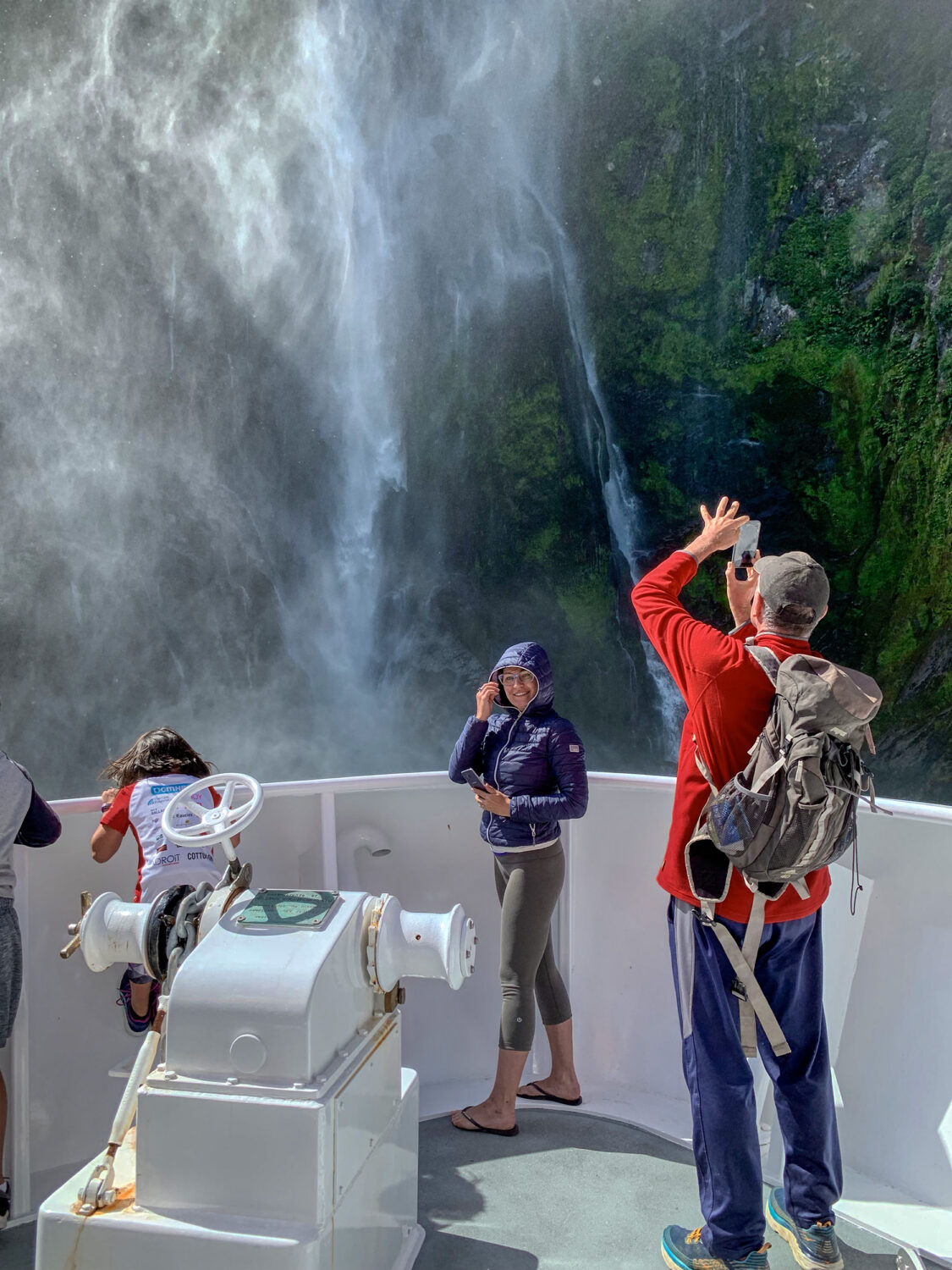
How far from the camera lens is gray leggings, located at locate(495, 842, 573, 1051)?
2783 millimetres

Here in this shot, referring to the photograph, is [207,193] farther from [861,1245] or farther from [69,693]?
[861,1245]

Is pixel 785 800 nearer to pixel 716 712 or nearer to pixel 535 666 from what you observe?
pixel 716 712

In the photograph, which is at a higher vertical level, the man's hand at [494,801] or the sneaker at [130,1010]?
the man's hand at [494,801]

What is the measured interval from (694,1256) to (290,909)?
1244mm

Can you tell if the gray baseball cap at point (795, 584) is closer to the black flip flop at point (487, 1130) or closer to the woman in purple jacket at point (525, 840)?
the woman in purple jacket at point (525, 840)

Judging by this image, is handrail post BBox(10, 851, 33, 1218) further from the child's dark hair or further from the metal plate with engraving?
the metal plate with engraving

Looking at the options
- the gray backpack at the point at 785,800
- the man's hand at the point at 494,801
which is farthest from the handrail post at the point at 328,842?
the gray backpack at the point at 785,800

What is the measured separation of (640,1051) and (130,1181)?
185cm

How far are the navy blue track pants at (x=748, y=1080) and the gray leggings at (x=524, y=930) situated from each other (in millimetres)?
772

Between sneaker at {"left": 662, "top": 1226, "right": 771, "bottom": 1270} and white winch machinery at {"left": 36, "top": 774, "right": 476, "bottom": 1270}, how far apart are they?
0.73 meters

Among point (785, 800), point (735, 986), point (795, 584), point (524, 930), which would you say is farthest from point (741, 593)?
point (524, 930)

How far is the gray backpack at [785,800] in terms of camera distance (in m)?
1.85

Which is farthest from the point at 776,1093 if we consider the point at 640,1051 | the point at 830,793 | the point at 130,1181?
the point at 130,1181

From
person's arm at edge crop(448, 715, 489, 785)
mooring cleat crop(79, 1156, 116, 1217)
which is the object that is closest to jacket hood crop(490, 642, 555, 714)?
person's arm at edge crop(448, 715, 489, 785)
